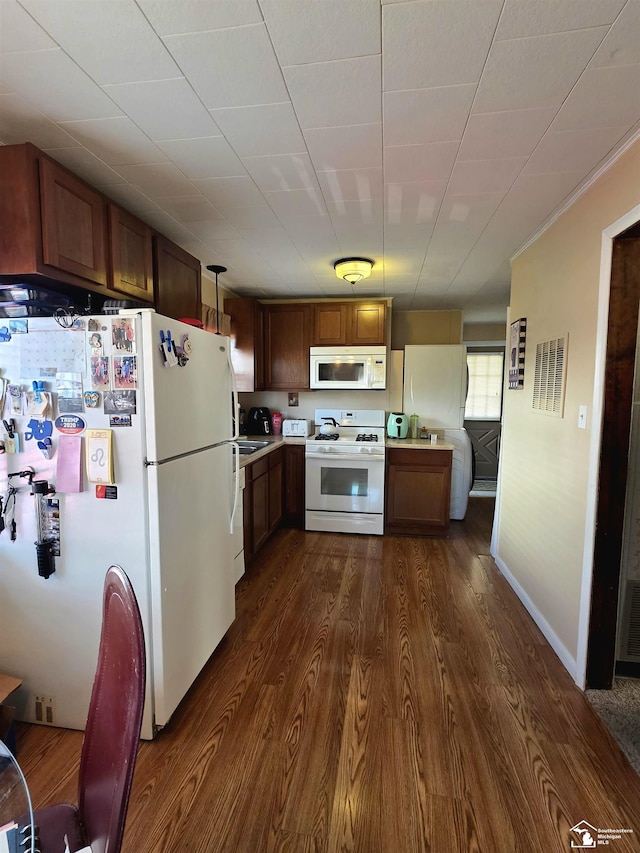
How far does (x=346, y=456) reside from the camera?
12.1ft

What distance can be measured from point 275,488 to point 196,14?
3.06m

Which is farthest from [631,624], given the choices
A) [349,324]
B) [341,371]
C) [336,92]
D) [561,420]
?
[349,324]

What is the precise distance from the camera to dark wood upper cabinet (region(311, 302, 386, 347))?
391 cm

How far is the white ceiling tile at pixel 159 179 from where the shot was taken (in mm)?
1732

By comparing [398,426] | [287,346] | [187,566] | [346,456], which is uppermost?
[287,346]

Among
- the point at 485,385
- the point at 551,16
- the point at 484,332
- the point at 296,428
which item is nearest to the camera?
the point at 551,16

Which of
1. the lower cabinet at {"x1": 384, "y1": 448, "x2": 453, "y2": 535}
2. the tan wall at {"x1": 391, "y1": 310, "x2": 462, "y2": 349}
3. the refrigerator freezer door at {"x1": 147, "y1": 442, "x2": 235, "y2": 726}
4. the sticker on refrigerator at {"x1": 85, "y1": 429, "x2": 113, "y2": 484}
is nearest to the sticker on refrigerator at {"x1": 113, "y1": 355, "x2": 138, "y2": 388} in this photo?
the sticker on refrigerator at {"x1": 85, "y1": 429, "x2": 113, "y2": 484}

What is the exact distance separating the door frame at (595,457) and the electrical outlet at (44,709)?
7.66 feet

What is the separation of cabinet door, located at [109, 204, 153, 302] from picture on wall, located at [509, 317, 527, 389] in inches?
94.0

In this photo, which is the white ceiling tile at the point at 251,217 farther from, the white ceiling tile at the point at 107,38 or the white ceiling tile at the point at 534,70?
the white ceiling tile at the point at 534,70

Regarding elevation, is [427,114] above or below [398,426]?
above

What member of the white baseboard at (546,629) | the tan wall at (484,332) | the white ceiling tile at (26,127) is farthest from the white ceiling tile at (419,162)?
the tan wall at (484,332)

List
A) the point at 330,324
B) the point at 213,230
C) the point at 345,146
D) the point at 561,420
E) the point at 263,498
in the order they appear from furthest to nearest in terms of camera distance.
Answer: the point at 330,324 < the point at 263,498 < the point at 213,230 < the point at 561,420 < the point at 345,146

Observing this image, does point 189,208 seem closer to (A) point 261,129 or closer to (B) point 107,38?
(A) point 261,129
